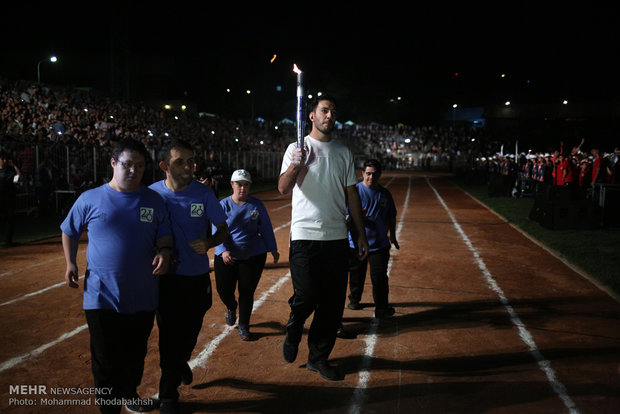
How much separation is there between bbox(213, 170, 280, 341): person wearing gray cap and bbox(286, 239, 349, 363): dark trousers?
1.12 metres

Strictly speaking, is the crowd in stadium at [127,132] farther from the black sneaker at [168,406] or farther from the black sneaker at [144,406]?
the black sneaker at [168,406]

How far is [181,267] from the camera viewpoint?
143 inches

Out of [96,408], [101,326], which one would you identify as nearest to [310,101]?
[101,326]

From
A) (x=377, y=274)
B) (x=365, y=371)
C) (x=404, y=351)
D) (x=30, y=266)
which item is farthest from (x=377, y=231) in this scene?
(x=30, y=266)

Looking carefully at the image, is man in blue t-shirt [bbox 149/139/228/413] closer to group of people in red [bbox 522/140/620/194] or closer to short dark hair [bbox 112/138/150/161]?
short dark hair [bbox 112/138/150/161]

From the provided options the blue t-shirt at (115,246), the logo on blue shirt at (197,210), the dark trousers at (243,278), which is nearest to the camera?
the blue t-shirt at (115,246)

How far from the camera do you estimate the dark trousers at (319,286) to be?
4.02 metres

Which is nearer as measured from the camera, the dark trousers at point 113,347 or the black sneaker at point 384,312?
the dark trousers at point 113,347

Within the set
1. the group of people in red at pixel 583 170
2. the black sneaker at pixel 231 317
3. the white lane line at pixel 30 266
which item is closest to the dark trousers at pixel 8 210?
the white lane line at pixel 30 266

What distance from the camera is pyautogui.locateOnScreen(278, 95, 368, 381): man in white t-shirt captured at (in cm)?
402

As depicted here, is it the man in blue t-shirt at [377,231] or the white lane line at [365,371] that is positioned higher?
the man in blue t-shirt at [377,231]

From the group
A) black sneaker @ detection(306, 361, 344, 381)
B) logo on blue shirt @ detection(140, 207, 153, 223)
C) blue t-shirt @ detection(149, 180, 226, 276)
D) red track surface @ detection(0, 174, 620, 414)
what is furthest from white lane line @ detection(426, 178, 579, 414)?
logo on blue shirt @ detection(140, 207, 153, 223)

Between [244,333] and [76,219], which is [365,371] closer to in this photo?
[244,333]

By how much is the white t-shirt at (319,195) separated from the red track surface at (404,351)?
4.45 ft
